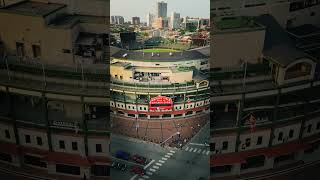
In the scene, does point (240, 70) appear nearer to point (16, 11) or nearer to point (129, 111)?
point (129, 111)

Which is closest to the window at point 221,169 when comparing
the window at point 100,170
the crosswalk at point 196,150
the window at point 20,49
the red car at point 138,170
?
the crosswalk at point 196,150

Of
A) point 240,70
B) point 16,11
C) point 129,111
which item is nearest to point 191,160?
point 129,111

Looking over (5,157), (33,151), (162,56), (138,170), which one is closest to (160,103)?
(162,56)

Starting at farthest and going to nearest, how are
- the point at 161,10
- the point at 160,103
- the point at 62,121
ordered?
1. the point at 62,121
2. the point at 160,103
3. the point at 161,10

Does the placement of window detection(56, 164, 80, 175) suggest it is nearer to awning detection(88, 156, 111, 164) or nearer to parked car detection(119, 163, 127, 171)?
awning detection(88, 156, 111, 164)

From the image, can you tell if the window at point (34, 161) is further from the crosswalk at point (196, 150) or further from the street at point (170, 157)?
the crosswalk at point (196, 150)

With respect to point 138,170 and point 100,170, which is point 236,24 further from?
point 100,170
